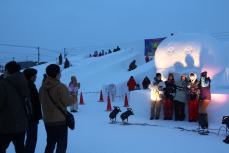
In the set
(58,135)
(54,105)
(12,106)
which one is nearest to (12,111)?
(12,106)

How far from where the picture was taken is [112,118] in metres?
10.3

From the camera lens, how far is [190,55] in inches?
479

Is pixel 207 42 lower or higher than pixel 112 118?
higher

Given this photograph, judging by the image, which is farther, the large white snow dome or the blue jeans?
the large white snow dome

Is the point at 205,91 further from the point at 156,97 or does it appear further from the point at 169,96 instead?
the point at 156,97

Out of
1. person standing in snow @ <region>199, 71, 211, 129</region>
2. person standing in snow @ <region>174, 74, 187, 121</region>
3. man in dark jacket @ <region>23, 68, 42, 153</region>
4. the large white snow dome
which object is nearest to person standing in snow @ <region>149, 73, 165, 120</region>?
person standing in snow @ <region>174, 74, 187, 121</region>

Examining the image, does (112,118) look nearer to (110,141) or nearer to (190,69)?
(110,141)

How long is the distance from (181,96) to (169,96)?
14.8 inches

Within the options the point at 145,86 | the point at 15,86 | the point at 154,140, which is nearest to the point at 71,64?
the point at 145,86

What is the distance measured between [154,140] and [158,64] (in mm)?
5643

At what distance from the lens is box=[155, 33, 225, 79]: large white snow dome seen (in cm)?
1212

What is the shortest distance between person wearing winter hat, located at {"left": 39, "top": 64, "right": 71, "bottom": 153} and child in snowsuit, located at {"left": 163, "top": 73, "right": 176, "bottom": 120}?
6.04 m

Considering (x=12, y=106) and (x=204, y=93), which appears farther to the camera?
(x=204, y=93)

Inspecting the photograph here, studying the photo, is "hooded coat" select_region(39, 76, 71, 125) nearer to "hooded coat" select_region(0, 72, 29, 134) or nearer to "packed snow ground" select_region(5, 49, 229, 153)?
"hooded coat" select_region(0, 72, 29, 134)
